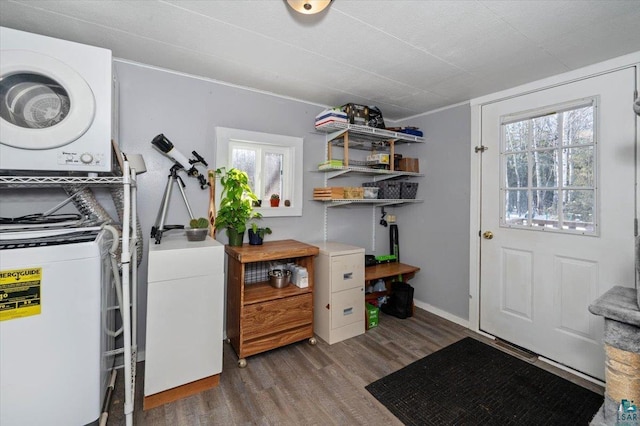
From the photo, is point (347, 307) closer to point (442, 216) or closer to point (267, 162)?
point (442, 216)

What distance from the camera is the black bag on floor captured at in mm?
2979

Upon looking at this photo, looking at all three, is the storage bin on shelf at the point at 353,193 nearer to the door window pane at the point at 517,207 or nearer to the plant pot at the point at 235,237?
the plant pot at the point at 235,237

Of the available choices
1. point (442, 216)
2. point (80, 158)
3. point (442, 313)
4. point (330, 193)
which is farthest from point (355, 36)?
point (442, 313)

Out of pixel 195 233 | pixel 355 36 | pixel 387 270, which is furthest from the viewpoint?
pixel 387 270

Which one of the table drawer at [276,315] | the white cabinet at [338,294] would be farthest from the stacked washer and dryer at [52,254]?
the white cabinet at [338,294]

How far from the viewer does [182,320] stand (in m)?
1.72

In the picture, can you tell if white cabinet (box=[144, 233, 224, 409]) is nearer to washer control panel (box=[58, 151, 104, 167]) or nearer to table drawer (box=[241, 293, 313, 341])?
table drawer (box=[241, 293, 313, 341])

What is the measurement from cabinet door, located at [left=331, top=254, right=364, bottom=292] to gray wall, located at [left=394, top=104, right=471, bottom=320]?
1000mm

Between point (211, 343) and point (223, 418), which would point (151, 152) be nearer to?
point (211, 343)

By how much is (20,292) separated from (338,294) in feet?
6.43

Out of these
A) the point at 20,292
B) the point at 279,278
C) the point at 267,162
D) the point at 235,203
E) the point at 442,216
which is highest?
the point at 267,162

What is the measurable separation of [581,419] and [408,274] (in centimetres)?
181

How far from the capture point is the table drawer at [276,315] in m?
2.10

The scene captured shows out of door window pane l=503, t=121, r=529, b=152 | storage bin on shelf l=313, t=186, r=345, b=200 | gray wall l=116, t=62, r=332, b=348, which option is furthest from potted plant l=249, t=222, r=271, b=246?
door window pane l=503, t=121, r=529, b=152
